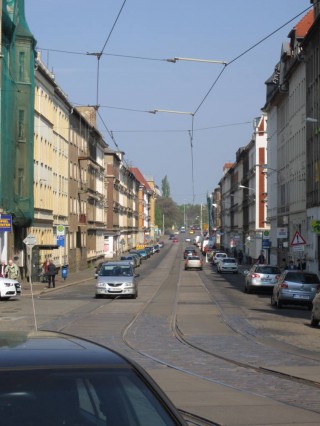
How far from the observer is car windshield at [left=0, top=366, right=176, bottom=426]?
423 cm

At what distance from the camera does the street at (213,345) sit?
11.3 m

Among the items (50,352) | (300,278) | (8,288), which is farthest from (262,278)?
(50,352)

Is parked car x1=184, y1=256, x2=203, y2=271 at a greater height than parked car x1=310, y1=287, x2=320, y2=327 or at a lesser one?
greater

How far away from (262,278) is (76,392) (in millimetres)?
40494

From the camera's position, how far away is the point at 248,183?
117062 millimetres

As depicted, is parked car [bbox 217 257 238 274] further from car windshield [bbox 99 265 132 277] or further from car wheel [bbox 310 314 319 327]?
car wheel [bbox 310 314 319 327]

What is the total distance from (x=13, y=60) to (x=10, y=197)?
8817mm

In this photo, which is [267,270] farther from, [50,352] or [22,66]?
[50,352]

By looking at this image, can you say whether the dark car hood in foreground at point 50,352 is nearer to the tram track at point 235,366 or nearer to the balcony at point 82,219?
the tram track at point 235,366

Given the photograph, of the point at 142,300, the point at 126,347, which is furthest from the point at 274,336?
the point at 142,300

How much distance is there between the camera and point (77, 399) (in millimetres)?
4438

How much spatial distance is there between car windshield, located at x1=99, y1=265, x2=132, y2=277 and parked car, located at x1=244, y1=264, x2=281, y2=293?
278 inches

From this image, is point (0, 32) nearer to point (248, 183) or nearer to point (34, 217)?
point (34, 217)

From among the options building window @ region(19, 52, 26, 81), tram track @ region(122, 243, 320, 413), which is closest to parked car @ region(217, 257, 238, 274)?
building window @ region(19, 52, 26, 81)
